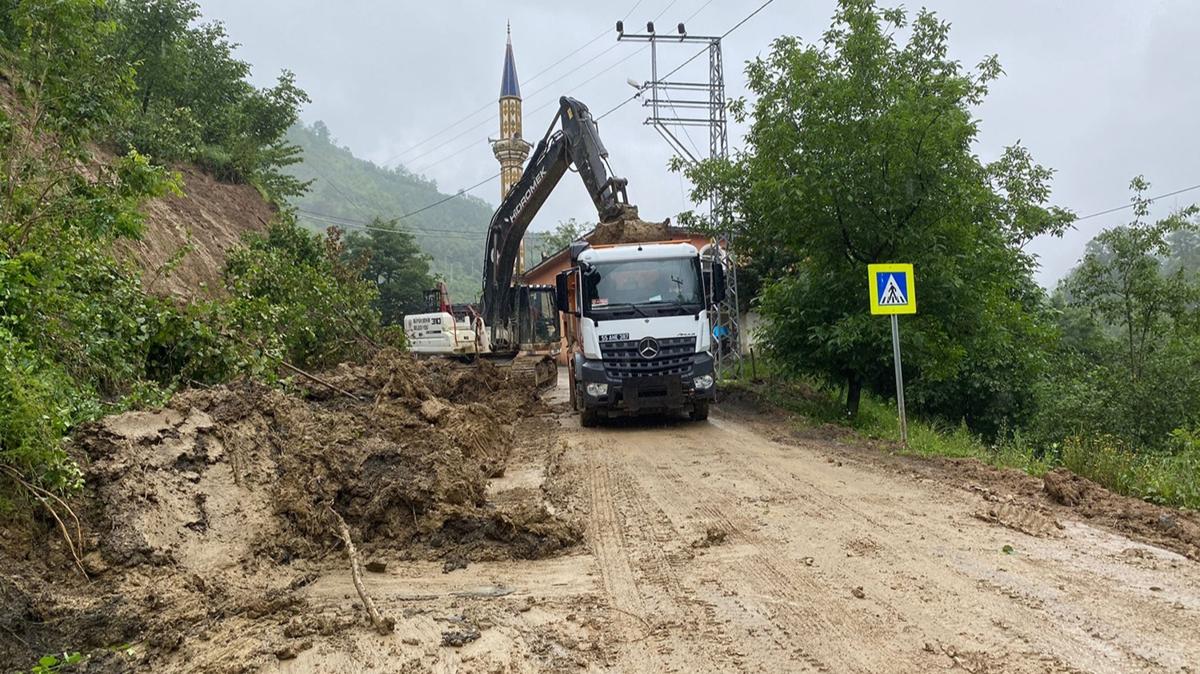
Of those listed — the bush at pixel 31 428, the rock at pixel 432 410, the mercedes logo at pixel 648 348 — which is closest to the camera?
the bush at pixel 31 428

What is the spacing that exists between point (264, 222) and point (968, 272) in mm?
19524

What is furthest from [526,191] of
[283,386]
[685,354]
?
[283,386]

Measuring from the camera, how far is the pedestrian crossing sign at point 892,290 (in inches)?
377

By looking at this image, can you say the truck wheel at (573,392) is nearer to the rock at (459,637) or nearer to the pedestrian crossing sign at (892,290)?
the pedestrian crossing sign at (892,290)

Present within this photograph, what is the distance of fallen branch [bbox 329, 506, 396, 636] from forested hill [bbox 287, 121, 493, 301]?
84.0 metres

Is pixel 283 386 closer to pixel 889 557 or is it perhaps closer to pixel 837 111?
pixel 889 557

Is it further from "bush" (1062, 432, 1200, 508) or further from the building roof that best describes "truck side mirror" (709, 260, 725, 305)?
the building roof

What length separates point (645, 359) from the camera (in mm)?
11148

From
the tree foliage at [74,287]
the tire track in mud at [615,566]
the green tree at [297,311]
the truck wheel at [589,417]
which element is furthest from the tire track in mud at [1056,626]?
the green tree at [297,311]

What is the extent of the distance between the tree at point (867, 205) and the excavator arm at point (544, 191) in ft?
9.20

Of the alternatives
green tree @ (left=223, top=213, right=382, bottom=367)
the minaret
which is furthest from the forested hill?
green tree @ (left=223, top=213, right=382, bottom=367)

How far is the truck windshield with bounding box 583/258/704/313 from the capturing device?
1145 cm

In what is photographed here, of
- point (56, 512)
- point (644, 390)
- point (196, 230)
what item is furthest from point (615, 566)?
point (196, 230)

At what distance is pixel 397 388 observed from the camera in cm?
1090
